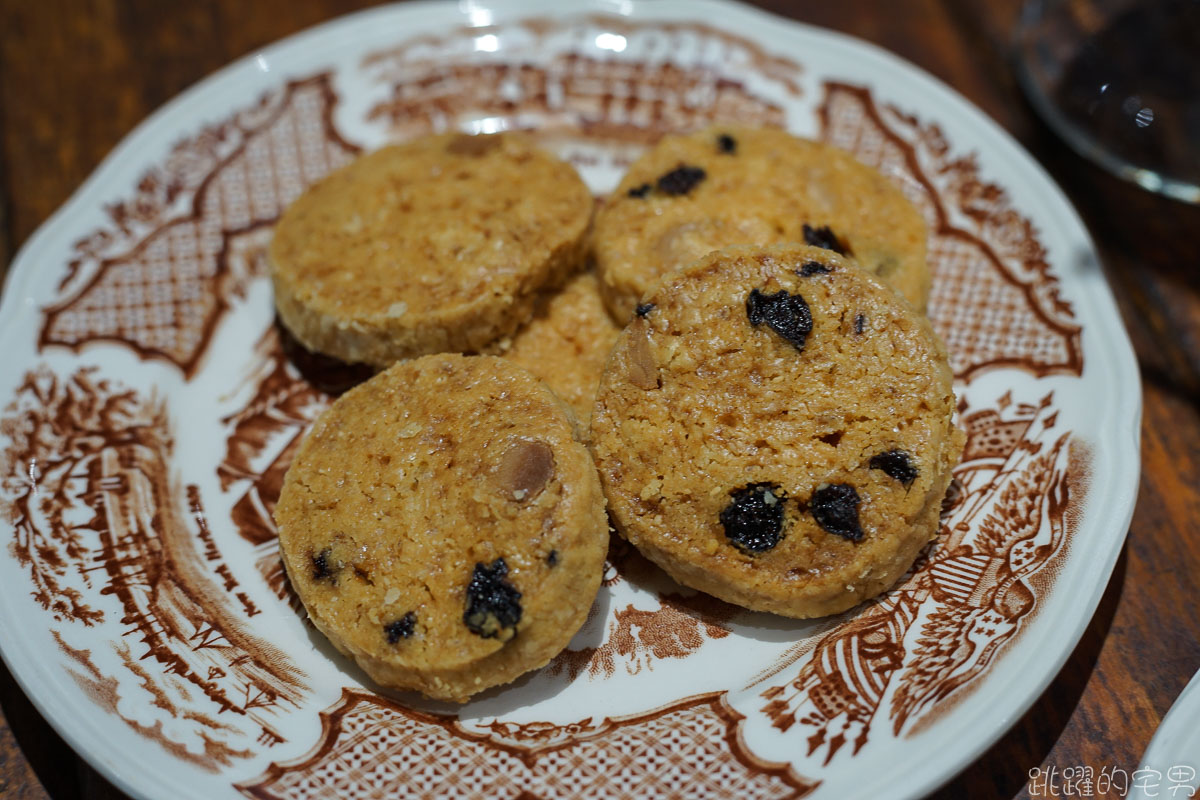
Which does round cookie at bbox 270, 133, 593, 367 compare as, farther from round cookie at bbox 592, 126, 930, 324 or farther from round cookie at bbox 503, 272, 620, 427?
round cookie at bbox 592, 126, 930, 324

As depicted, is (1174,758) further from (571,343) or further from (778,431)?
(571,343)

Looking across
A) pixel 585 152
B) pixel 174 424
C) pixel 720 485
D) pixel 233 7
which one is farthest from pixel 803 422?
pixel 233 7

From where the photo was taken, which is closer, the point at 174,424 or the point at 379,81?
the point at 174,424

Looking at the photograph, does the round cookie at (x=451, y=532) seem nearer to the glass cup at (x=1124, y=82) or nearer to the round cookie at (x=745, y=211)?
the round cookie at (x=745, y=211)

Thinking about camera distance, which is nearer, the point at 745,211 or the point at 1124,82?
the point at 745,211

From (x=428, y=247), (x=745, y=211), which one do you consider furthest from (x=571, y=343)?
(x=745, y=211)

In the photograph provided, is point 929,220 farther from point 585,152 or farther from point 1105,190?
point 585,152

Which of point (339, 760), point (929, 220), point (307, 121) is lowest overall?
point (339, 760)

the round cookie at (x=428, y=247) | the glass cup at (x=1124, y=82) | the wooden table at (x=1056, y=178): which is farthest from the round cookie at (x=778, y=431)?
the glass cup at (x=1124, y=82)
